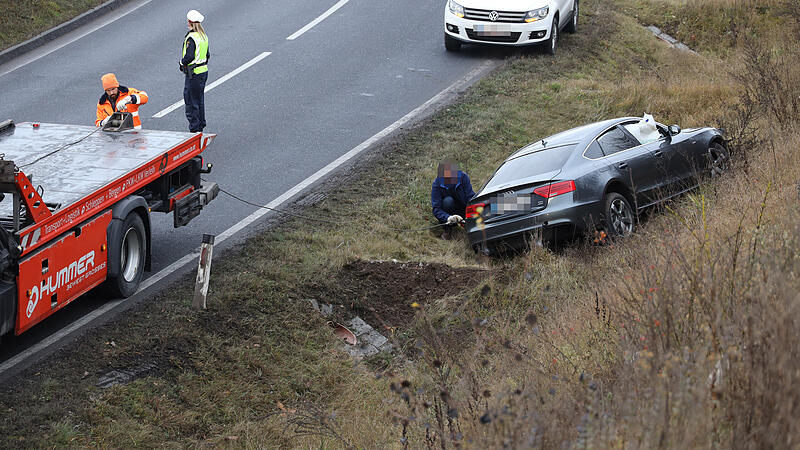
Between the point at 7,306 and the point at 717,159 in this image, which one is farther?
the point at 717,159

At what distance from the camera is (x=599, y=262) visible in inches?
359

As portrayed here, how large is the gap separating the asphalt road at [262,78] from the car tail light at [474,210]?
2639 millimetres

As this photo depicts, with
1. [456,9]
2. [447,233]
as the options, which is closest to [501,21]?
[456,9]

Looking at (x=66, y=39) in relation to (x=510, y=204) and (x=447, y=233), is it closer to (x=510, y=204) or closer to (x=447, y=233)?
(x=447, y=233)

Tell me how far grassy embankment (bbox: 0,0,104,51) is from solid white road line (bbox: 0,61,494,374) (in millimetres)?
8304

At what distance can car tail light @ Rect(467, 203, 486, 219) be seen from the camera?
10488mm

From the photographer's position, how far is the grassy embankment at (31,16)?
18.2m

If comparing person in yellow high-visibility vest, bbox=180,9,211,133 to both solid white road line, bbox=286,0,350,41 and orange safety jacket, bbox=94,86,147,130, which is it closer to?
orange safety jacket, bbox=94,86,147,130

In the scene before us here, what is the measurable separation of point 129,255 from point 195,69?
5.13 m

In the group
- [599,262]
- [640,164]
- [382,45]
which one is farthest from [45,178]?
[382,45]

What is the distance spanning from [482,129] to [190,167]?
18.6 ft

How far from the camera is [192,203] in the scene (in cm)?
997

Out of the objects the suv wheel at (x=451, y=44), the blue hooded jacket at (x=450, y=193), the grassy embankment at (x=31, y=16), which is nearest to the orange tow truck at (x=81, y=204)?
the blue hooded jacket at (x=450, y=193)

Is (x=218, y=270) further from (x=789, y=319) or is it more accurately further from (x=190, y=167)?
(x=789, y=319)
